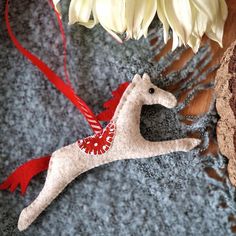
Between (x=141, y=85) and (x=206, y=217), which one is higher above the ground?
(x=141, y=85)

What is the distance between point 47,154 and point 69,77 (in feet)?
0.38

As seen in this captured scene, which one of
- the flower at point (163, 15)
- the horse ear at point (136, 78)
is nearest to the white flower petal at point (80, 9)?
the flower at point (163, 15)

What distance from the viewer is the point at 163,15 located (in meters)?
0.68

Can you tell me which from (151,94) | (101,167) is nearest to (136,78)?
(151,94)

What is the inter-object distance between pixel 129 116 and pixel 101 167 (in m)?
0.09

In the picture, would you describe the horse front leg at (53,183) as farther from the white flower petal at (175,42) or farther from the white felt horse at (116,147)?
the white flower petal at (175,42)

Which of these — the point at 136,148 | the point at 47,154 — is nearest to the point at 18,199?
the point at 47,154

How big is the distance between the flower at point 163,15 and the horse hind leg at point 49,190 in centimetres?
19

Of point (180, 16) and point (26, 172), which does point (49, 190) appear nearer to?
point (26, 172)

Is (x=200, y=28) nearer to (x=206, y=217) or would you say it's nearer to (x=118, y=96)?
(x=118, y=96)

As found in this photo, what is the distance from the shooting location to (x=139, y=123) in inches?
29.3

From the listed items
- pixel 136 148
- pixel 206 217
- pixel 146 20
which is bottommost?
pixel 206 217

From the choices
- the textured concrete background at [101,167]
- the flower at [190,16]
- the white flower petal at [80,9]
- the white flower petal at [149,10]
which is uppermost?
the white flower petal at [80,9]

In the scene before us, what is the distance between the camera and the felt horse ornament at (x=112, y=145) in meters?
0.73
